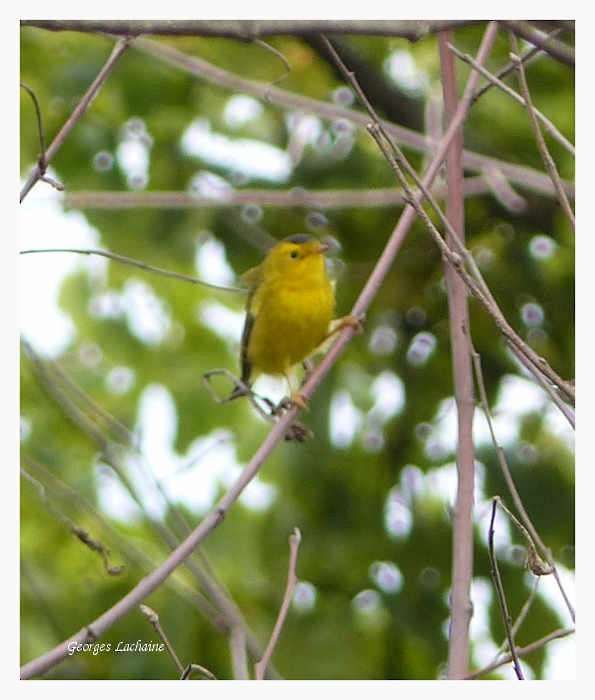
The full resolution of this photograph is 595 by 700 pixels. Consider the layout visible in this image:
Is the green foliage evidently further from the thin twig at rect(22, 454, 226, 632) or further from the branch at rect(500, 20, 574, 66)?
the branch at rect(500, 20, 574, 66)

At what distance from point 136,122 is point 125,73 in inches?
5.4

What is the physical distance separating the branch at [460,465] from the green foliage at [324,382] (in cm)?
76

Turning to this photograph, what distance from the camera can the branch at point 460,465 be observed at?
1364 mm

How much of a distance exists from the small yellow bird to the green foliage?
8cm

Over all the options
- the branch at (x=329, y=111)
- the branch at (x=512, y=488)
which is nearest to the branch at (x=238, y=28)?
the branch at (x=512, y=488)

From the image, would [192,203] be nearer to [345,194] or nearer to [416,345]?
[345,194]

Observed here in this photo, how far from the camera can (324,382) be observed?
8.67 ft

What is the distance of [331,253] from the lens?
2.77 m

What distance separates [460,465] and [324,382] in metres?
1.25

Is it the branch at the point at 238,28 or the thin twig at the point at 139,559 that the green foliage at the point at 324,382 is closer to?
the thin twig at the point at 139,559

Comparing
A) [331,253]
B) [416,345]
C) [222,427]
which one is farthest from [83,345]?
[416,345]

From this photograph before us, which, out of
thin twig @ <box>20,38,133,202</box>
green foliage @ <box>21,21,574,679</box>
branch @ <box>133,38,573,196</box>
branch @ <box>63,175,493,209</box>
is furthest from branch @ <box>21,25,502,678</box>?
green foliage @ <box>21,21,574,679</box>

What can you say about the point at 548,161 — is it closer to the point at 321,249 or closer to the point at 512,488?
the point at 512,488

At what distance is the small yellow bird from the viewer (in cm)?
259
